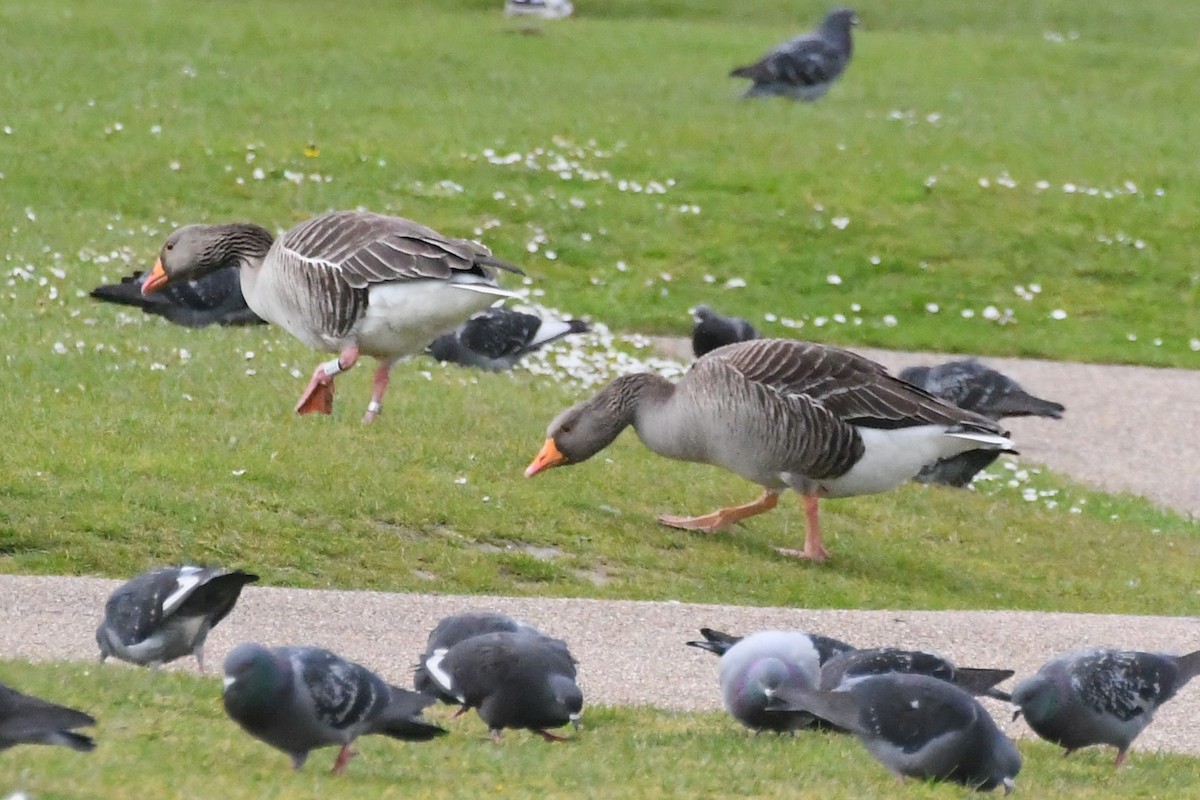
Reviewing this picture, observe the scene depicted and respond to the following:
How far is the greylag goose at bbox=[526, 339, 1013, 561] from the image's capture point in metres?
10.1

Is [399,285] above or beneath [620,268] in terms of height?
above

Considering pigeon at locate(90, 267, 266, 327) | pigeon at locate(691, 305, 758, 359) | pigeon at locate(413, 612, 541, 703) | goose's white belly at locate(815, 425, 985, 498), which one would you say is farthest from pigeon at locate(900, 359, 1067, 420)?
pigeon at locate(413, 612, 541, 703)

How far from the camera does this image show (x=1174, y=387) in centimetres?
1612

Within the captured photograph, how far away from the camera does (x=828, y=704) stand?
6.14 meters

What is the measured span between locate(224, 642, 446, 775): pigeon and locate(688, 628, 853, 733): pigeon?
1.36 meters

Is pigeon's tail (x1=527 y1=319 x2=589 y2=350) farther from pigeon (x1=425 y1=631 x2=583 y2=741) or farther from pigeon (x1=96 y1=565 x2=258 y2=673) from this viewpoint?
pigeon (x1=425 y1=631 x2=583 y2=741)

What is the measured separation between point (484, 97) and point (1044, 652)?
15472 mm

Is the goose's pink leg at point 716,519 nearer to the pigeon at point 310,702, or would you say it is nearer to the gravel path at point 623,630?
the gravel path at point 623,630

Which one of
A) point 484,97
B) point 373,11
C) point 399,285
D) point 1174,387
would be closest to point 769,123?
point 484,97

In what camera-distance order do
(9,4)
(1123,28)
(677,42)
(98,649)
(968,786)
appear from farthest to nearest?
1. (1123,28)
2. (677,42)
3. (9,4)
4. (98,649)
5. (968,786)

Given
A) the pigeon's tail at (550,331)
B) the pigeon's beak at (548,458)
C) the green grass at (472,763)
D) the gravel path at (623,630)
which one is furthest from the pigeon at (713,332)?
the green grass at (472,763)

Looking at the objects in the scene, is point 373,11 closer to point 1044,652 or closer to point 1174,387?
point 1174,387

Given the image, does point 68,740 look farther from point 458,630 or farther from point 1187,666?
point 1187,666

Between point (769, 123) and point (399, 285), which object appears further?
point (769, 123)
